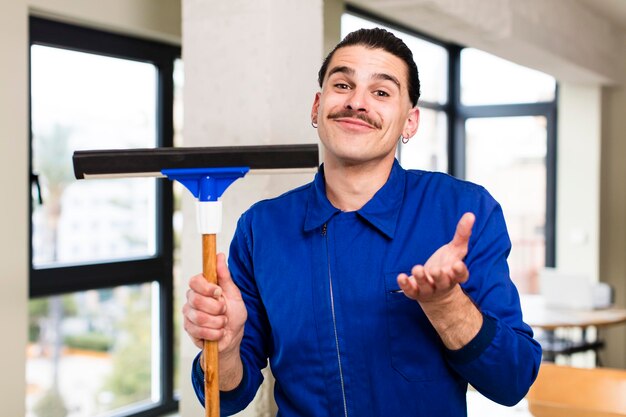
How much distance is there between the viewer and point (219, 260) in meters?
1.32

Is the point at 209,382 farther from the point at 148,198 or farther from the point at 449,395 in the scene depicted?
the point at 148,198

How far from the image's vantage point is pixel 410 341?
4.75 ft

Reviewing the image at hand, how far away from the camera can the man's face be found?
151 centimetres

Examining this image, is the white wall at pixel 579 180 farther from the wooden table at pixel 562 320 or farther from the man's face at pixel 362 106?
the man's face at pixel 362 106

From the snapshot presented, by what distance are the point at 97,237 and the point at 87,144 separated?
1.41 ft

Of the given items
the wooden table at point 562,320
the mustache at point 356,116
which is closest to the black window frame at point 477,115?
the wooden table at point 562,320

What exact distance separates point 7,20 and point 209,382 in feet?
7.15

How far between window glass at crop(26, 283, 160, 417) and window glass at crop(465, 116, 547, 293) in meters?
4.09

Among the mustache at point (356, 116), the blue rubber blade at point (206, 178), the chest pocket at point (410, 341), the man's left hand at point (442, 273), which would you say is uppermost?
the mustache at point (356, 116)

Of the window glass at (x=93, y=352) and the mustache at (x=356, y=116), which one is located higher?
the mustache at (x=356, y=116)

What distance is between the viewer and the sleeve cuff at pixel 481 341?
1.31m

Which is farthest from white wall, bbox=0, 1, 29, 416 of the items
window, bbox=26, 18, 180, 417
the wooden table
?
the wooden table

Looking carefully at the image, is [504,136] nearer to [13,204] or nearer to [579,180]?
[579,180]

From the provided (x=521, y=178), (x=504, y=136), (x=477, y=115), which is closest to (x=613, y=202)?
(x=521, y=178)
